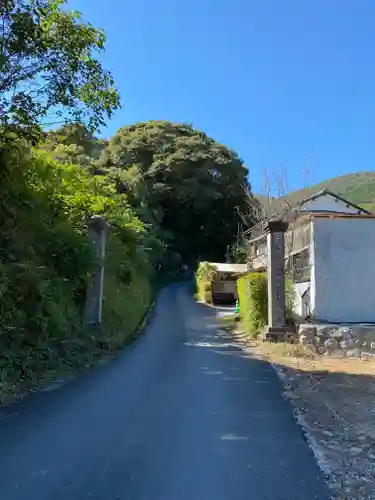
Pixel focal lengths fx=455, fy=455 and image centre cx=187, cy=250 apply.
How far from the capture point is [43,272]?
7.58m

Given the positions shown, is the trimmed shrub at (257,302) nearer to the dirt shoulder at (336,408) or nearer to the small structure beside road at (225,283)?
the dirt shoulder at (336,408)

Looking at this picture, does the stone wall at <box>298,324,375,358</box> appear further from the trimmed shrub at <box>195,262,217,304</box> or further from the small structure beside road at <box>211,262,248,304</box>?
the small structure beside road at <box>211,262,248,304</box>

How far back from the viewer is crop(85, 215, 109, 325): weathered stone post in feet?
32.4

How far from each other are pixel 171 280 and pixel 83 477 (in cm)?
3408

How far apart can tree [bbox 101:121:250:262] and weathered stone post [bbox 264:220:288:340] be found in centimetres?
2372

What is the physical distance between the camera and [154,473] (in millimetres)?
3648

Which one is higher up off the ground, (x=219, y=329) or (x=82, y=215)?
(x=82, y=215)

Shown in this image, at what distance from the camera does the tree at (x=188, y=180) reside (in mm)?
36625

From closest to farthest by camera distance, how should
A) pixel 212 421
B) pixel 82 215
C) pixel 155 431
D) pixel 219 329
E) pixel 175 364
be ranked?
pixel 155 431 < pixel 212 421 < pixel 175 364 < pixel 82 215 < pixel 219 329

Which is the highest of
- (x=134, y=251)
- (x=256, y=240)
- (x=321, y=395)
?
(x=256, y=240)

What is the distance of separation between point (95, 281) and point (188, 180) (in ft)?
91.3

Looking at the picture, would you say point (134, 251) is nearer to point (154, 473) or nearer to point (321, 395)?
point (321, 395)

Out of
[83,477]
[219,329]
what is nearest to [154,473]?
[83,477]

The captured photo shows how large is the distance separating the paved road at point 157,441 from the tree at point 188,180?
95.5ft
